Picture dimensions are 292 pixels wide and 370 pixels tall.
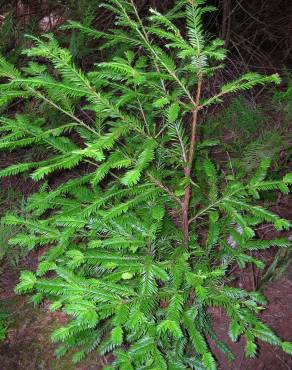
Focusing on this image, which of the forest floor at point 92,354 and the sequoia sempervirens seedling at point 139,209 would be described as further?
the forest floor at point 92,354

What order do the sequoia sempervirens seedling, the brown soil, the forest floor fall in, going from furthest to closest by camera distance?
1. the brown soil
2. the forest floor
3. the sequoia sempervirens seedling

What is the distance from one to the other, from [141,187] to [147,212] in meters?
0.35

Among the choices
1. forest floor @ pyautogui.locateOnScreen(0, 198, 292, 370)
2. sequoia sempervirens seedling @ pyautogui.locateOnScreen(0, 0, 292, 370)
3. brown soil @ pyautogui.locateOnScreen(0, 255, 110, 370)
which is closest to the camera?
sequoia sempervirens seedling @ pyautogui.locateOnScreen(0, 0, 292, 370)

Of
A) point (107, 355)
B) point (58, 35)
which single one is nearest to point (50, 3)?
point (58, 35)

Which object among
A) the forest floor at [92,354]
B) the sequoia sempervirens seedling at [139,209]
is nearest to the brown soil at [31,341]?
the forest floor at [92,354]

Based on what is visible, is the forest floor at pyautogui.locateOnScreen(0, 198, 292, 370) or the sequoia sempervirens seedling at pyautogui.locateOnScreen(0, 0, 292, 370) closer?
the sequoia sempervirens seedling at pyautogui.locateOnScreen(0, 0, 292, 370)

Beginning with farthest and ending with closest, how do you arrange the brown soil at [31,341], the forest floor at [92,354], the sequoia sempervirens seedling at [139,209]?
the brown soil at [31,341] < the forest floor at [92,354] < the sequoia sempervirens seedling at [139,209]

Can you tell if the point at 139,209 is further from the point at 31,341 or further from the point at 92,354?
the point at 31,341

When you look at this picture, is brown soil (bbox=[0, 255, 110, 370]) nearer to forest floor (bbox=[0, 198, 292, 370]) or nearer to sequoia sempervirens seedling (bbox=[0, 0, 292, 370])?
forest floor (bbox=[0, 198, 292, 370])

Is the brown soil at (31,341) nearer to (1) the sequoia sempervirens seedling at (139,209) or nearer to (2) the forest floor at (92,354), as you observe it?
(2) the forest floor at (92,354)

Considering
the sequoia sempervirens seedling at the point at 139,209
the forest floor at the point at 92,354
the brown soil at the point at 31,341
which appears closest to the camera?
the sequoia sempervirens seedling at the point at 139,209

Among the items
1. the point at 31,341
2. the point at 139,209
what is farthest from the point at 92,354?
the point at 139,209

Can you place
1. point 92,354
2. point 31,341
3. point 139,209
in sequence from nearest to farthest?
point 139,209, point 92,354, point 31,341

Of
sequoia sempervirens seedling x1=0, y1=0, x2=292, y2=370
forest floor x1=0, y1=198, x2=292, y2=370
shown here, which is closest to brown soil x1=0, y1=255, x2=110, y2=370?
forest floor x1=0, y1=198, x2=292, y2=370
